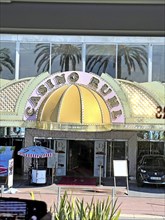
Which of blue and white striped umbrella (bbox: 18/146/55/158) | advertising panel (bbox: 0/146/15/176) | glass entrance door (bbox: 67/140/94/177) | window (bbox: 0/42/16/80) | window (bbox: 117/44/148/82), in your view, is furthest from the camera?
window (bbox: 0/42/16/80)

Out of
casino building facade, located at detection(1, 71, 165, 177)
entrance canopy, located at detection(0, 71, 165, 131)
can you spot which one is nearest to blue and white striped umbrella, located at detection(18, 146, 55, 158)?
casino building facade, located at detection(1, 71, 165, 177)

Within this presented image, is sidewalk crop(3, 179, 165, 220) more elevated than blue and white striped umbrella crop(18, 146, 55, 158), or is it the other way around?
blue and white striped umbrella crop(18, 146, 55, 158)

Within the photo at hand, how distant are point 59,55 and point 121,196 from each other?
799cm

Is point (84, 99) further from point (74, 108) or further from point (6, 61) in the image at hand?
point (6, 61)

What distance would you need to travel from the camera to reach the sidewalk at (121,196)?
11.1 meters

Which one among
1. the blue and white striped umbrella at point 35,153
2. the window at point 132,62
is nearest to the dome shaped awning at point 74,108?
the blue and white striped umbrella at point 35,153

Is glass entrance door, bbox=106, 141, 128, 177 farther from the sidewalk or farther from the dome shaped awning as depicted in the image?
the sidewalk

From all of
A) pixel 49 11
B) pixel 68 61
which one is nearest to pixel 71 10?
pixel 49 11

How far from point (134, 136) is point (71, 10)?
1752 centimetres

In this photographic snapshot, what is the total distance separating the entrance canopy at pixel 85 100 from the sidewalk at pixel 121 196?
110 inches

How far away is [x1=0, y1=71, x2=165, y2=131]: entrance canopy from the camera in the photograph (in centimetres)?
1728

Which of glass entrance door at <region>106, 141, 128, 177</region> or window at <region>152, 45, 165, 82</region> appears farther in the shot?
glass entrance door at <region>106, 141, 128, 177</region>

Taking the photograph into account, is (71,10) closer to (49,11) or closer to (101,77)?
(49,11)

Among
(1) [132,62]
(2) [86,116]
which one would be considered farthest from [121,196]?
(1) [132,62]
